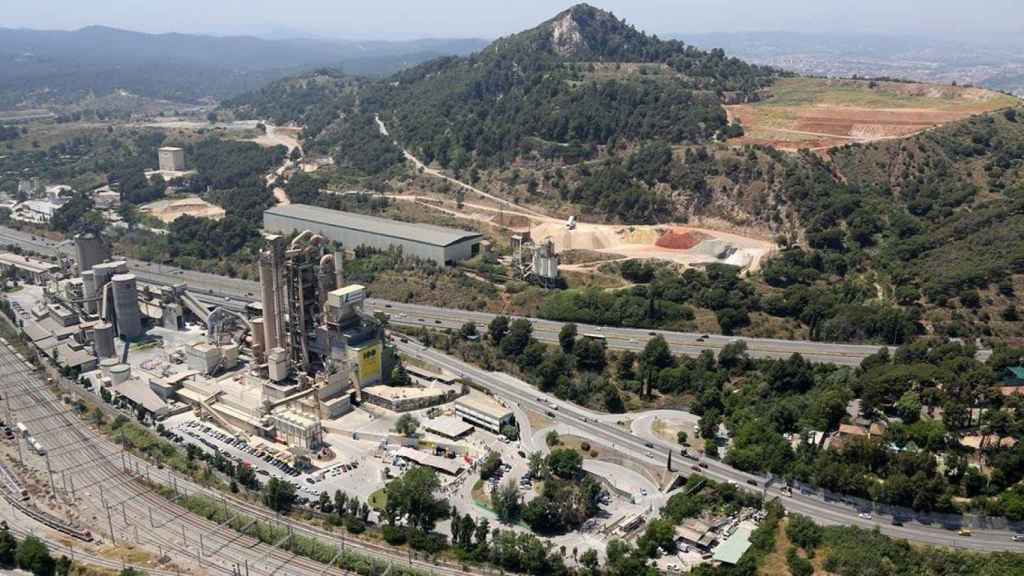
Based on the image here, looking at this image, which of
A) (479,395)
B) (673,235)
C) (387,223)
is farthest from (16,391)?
(673,235)

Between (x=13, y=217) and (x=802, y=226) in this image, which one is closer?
(x=802, y=226)

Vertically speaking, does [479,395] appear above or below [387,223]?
below

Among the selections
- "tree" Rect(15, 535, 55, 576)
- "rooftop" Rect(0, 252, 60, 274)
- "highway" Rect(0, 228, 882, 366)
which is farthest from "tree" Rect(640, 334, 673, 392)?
"rooftop" Rect(0, 252, 60, 274)

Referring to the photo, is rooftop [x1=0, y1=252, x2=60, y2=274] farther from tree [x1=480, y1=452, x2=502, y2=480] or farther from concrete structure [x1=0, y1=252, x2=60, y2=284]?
tree [x1=480, y1=452, x2=502, y2=480]

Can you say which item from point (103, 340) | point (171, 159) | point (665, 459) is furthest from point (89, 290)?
point (171, 159)

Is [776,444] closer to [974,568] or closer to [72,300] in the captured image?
[974,568]

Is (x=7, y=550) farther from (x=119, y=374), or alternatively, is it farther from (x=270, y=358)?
(x=119, y=374)
